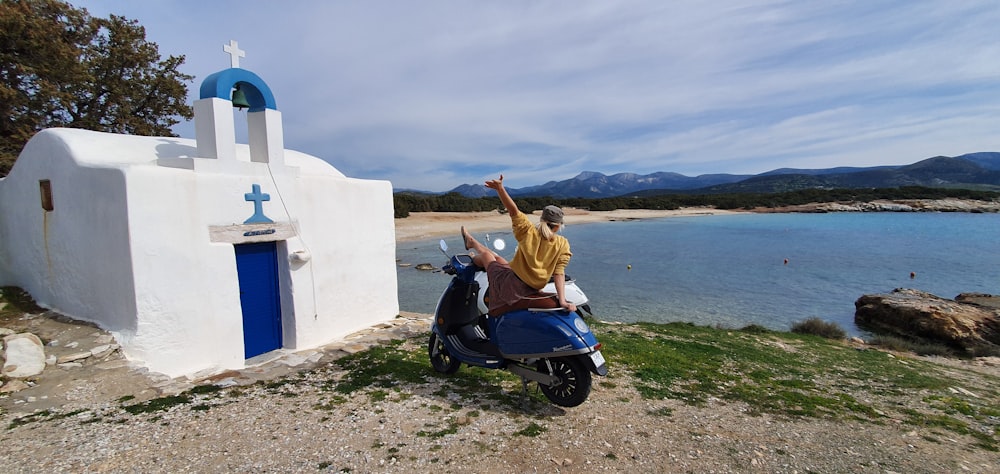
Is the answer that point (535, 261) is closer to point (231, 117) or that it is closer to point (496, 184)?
point (496, 184)

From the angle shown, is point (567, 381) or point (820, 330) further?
point (820, 330)

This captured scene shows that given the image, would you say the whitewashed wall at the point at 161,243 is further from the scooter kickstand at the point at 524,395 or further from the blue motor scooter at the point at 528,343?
the scooter kickstand at the point at 524,395

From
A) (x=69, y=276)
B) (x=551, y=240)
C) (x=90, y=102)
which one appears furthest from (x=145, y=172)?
(x=90, y=102)

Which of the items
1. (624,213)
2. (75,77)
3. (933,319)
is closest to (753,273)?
(933,319)

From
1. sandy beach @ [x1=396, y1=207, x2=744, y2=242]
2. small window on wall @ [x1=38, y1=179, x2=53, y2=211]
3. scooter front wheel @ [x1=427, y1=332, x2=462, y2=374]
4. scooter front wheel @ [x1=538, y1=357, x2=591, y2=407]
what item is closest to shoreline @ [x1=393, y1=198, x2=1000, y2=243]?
sandy beach @ [x1=396, y1=207, x2=744, y2=242]

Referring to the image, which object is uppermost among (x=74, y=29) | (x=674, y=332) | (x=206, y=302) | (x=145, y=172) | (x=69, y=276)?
(x=74, y=29)

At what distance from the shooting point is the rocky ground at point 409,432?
3412 mm

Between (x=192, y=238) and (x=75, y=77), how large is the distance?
571 inches

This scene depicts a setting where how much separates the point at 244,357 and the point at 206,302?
1.03 m

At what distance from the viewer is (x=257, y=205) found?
21.3 feet

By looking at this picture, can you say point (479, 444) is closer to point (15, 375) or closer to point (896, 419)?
point (896, 419)

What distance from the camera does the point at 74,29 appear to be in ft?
52.4

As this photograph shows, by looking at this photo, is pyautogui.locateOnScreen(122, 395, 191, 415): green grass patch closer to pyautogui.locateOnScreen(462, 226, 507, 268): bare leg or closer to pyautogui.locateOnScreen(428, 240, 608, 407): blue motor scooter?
pyautogui.locateOnScreen(428, 240, 608, 407): blue motor scooter

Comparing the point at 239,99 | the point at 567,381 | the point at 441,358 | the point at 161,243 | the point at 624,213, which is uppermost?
the point at 239,99
